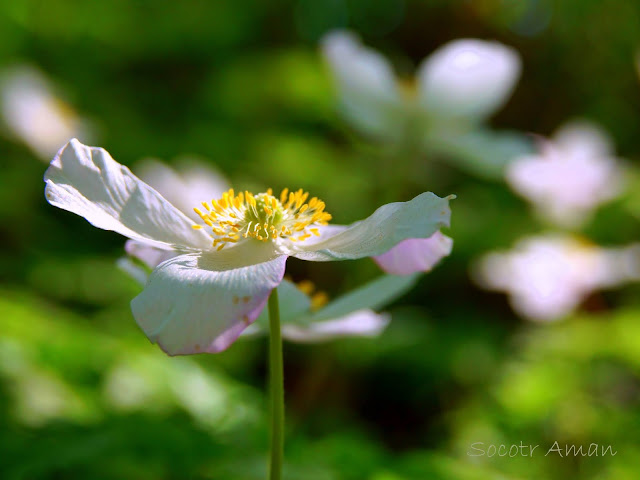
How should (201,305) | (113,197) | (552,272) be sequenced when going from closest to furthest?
(201,305)
(113,197)
(552,272)

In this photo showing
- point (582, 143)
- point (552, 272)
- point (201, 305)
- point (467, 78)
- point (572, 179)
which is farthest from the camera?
point (582, 143)

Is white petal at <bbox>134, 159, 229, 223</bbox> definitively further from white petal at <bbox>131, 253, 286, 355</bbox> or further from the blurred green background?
white petal at <bbox>131, 253, 286, 355</bbox>

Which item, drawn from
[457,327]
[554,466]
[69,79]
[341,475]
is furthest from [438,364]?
[69,79]

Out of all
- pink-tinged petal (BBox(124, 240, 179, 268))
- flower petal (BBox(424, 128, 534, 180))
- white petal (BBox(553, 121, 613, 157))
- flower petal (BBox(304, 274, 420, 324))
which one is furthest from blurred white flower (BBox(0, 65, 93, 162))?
Result: flower petal (BBox(304, 274, 420, 324))

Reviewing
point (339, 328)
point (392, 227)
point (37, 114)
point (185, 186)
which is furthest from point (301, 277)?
point (392, 227)

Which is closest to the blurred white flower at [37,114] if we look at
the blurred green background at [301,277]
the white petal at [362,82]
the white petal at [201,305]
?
the blurred green background at [301,277]

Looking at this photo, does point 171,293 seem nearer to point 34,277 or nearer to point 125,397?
point 125,397

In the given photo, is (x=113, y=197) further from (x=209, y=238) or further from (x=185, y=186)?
(x=185, y=186)
